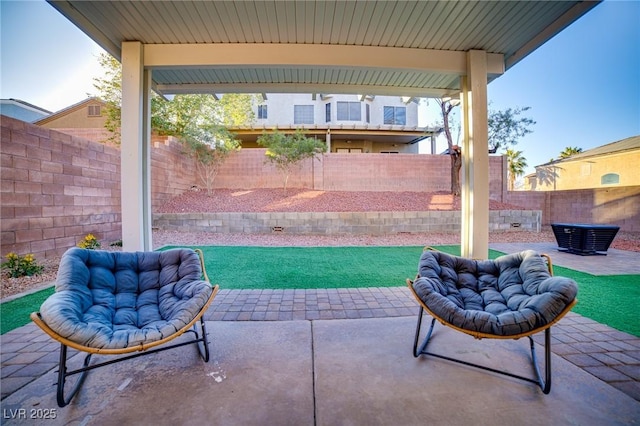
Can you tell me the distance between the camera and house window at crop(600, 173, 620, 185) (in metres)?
14.9

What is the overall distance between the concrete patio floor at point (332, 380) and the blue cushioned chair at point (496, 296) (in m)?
0.18

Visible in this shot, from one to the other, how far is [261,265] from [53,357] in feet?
9.45

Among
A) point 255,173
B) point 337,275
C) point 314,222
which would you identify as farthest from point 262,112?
point 337,275

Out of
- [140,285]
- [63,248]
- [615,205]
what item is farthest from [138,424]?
[615,205]

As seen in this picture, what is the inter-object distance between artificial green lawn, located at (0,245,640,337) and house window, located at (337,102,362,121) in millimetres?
12545

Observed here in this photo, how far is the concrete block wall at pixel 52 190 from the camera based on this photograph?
3953mm

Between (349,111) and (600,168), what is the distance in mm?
15264

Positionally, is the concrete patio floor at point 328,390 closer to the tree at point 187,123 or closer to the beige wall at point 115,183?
the beige wall at point 115,183

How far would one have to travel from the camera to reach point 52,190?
4.63 meters

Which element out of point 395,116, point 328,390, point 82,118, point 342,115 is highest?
point 395,116

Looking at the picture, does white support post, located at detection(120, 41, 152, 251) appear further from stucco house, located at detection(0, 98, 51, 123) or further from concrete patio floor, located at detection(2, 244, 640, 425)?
stucco house, located at detection(0, 98, 51, 123)

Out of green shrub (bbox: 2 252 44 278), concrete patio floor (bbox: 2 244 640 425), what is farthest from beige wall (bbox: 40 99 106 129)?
concrete patio floor (bbox: 2 244 640 425)

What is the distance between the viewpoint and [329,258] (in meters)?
5.25

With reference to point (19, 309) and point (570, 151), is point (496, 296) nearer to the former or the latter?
point (19, 309)
